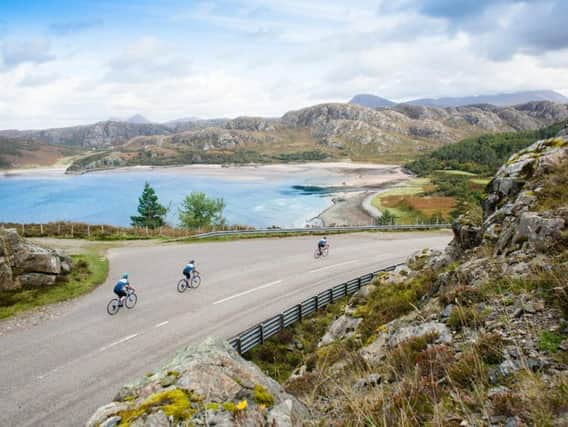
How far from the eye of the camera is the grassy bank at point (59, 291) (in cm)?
1644

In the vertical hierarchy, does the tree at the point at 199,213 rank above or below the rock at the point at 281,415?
below

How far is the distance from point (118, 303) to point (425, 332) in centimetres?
1501

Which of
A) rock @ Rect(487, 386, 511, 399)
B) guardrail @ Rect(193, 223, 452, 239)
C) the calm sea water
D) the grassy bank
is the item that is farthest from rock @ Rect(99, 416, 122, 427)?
the calm sea water

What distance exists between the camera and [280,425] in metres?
4.64

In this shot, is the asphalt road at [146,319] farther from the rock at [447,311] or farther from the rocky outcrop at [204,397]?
the rock at [447,311]

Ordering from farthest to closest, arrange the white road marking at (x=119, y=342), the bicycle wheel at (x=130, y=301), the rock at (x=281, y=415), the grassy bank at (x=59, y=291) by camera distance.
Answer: the bicycle wheel at (x=130, y=301)
the grassy bank at (x=59, y=291)
the white road marking at (x=119, y=342)
the rock at (x=281, y=415)

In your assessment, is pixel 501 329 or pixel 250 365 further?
pixel 250 365

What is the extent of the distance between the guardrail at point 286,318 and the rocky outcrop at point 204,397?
701cm

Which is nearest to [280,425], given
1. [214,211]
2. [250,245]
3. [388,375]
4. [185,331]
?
[388,375]

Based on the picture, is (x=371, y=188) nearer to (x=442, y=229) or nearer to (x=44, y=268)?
(x=442, y=229)

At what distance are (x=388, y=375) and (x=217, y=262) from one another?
71.2 feet

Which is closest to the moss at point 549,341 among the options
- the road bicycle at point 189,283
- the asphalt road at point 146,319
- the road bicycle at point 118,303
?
the asphalt road at point 146,319

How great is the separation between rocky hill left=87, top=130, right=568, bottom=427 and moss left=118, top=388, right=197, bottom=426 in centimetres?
2

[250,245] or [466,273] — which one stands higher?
[466,273]
